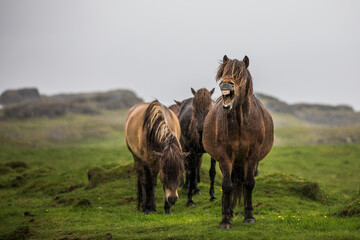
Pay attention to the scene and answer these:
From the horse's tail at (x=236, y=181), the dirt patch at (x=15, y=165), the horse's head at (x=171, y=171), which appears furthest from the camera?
the dirt patch at (x=15, y=165)

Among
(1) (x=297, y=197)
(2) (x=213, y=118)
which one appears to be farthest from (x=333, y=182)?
(2) (x=213, y=118)

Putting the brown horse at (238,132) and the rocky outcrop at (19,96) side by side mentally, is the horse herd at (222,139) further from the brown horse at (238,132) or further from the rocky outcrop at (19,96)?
the rocky outcrop at (19,96)

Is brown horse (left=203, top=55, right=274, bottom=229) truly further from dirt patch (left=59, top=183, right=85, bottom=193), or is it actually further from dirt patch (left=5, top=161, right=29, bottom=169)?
dirt patch (left=5, top=161, right=29, bottom=169)

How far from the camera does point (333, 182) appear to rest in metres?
21.5

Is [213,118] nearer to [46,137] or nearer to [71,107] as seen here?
[46,137]

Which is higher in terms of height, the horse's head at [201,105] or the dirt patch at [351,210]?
the horse's head at [201,105]

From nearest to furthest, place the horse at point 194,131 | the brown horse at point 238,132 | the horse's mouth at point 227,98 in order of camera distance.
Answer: the horse's mouth at point 227,98, the brown horse at point 238,132, the horse at point 194,131

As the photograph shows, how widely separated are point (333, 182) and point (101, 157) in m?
18.1

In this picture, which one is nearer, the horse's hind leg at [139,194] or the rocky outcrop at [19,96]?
the horse's hind leg at [139,194]

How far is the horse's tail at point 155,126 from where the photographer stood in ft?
32.7

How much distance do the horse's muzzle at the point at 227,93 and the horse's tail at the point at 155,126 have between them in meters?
3.06

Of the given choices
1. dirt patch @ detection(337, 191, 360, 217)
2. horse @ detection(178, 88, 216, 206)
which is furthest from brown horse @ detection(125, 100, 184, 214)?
dirt patch @ detection(337, 191, 360, 217)

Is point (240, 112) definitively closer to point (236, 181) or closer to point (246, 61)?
point (246, 61)

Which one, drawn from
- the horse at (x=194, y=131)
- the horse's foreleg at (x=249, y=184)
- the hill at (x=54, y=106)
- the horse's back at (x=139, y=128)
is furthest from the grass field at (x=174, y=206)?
the hill at (x=54, y=106)
